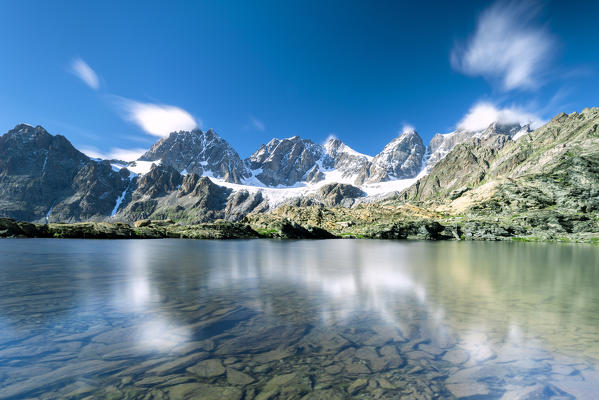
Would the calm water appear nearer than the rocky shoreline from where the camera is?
Yes

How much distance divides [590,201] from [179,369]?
215 meters

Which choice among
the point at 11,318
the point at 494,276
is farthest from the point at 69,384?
the point at 494,276

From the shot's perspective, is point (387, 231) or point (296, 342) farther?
point (387, 231)

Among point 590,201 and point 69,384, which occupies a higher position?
point 590,201

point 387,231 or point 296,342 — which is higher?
point 387,231

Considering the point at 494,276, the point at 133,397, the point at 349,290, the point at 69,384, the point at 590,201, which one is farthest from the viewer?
the point at 590,201

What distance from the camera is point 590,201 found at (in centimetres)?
14975

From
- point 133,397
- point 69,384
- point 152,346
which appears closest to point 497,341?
point 133,397

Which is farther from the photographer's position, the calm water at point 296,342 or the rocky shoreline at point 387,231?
the rocky shoreline at point 387,231

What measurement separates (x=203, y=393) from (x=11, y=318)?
1469 cm

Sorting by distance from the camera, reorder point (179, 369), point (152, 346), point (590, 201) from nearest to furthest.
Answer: point (179, 369) → point (152, 346) → point (590, 201)

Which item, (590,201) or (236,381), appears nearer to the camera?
(236,381)

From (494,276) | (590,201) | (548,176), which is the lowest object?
(494,276)

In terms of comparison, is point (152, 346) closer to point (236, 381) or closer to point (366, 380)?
point (236, 381)
